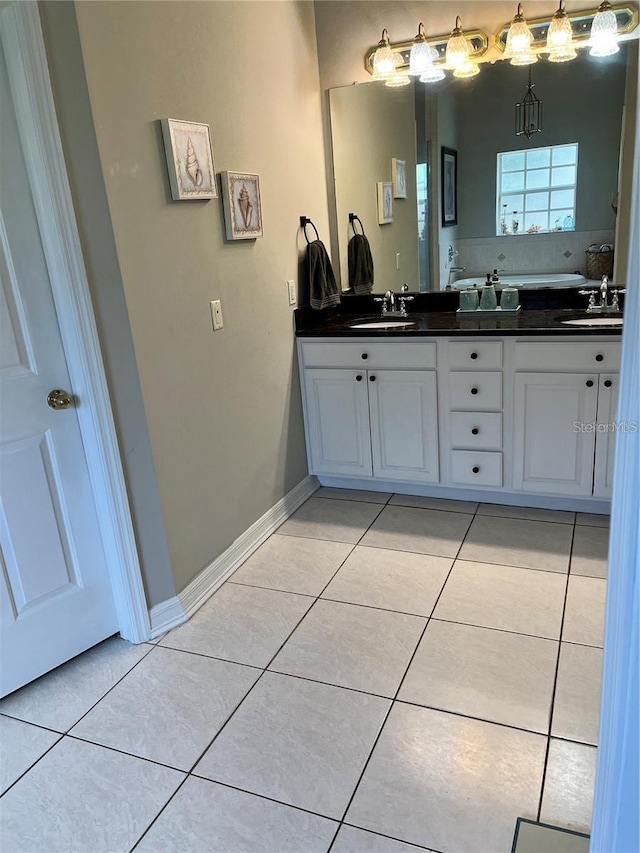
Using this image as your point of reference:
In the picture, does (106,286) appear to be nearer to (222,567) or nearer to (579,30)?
(222,567)

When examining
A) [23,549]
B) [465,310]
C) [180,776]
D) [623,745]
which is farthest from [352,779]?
[465,310]

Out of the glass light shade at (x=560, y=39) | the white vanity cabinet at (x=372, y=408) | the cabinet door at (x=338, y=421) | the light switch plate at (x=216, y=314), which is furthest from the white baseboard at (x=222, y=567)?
the glass light shade at (x=560, y=39)

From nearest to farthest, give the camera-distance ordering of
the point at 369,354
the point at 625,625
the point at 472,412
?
1. the point at 625,625
2. the point at 472,412
3. the point at 369,354

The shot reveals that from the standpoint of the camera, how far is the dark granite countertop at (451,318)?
258 cm

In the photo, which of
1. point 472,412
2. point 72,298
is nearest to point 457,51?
point 472,412

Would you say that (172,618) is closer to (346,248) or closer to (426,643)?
(426,643)

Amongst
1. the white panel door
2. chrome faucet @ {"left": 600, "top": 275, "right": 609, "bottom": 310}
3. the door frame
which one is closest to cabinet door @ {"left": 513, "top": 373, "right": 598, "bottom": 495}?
chrome faucet @ {"left": 600, "top": 275, "right": 609, "bottom": 310}

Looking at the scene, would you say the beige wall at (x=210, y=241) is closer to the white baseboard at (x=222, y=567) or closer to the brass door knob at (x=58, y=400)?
the white baseboard at (x=222, y=567)

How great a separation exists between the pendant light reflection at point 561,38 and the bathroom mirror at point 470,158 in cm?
5

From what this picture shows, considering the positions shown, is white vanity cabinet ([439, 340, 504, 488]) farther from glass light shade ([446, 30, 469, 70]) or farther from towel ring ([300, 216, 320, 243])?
glass light shade ([446, 30, 469, 70])

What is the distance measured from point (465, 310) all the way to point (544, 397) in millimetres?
702

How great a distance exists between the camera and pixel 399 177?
3154 millimetres

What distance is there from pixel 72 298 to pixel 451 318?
6.03ft

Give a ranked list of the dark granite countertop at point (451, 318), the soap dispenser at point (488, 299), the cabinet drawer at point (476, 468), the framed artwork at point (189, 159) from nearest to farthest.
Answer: the framed artwork at point (189, 159), the dark granite countertop at point (451, 318), the cabinet drawer at point (476, 468), the soap dispenser at point (488, 299)
